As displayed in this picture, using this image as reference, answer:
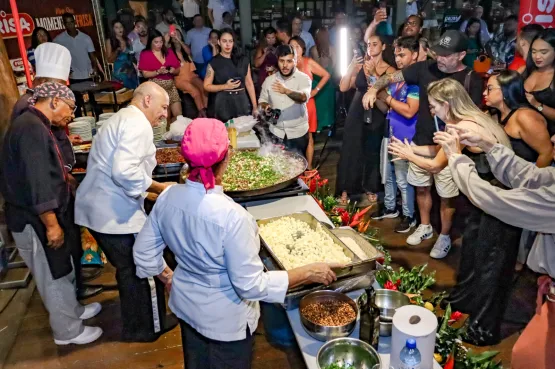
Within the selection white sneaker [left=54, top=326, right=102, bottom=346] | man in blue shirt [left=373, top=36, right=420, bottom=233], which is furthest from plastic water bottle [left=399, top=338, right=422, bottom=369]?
man in blue shirt [left=373, top=36, right=420, bottom=233]

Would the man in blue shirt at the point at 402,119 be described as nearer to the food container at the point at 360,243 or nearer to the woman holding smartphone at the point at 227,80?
the food container at the point at 360,243

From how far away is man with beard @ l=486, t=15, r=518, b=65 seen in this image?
7.20m

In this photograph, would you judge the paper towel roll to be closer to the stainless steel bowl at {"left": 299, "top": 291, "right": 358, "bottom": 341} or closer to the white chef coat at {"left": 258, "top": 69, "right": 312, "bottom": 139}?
the stainless steel bowl at {"left": 299, "top": 291, "right": 358, "bottom": 341}

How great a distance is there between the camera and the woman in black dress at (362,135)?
4887mm

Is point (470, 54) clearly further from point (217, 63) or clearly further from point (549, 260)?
point (549, 260)

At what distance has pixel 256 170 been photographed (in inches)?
155

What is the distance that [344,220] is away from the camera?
12.9 ft

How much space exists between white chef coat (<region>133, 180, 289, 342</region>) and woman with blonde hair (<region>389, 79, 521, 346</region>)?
5.48ft

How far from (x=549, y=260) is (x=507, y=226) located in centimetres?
64

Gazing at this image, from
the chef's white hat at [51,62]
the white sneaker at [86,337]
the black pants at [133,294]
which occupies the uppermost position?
the chef's white hat at [51,62]

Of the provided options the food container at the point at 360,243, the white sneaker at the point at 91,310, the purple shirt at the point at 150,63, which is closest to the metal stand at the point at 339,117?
the purple shirt at the point at 150,63

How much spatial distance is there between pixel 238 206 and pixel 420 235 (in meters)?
3.07

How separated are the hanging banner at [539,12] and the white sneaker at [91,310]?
5490mm

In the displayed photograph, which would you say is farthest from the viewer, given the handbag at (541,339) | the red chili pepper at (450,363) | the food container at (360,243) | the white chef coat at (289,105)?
the white chef coat at (289,105)
